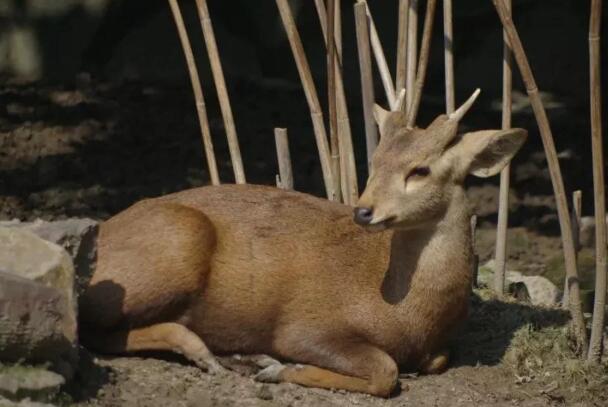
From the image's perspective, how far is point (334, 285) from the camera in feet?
24.9

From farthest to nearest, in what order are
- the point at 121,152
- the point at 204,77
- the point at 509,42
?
the point at 204,77 < the point at 121,152 < the point at 509,42

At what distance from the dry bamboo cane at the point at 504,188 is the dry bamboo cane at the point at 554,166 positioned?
29 cm

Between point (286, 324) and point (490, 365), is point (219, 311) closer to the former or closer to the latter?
point (286, 324)

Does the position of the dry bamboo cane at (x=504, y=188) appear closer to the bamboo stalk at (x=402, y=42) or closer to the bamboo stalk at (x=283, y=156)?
the bamboo stalk at (x=402, y=42)

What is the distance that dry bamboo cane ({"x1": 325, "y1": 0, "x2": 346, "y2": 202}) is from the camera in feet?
28.1

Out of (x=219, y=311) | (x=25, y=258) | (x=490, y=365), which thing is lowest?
(x=490, y=365)

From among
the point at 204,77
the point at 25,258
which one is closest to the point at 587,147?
the point at 204,77

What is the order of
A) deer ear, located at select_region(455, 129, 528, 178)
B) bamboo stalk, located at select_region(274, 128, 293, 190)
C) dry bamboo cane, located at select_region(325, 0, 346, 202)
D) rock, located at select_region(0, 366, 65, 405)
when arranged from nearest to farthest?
rock, located at select_region(0, 366, 65, 405) < deer ear, located at select_region(455, 129, 528, 178) < dry bamboo cane, located at select_region(325, 0, 346, 202) < bamboo stalk, located at select_region(274, 128, 293, 190)

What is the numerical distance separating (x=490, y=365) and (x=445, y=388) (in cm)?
48

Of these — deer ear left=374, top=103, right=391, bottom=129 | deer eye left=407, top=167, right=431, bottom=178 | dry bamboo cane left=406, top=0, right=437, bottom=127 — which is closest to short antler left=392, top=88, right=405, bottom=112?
deer ear left=374, top=103, right=391, bottom=129

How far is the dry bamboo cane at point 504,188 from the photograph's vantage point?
8523 millimetres

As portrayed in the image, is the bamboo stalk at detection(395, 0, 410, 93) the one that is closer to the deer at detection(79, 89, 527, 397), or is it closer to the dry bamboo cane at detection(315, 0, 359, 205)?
the dry bamboo cane at detection(315, 0, 359, 205)

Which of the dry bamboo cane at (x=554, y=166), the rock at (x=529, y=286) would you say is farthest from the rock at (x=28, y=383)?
the rock at (x=529, y=286)

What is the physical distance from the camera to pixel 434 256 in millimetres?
7516
